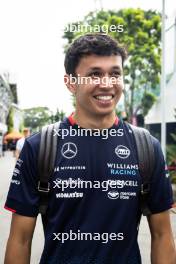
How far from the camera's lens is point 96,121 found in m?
1.93

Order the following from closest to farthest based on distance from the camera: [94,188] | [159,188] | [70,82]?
[94,188]
[159,188]
[70,82]

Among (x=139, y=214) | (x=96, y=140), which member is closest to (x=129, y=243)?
(x=139, y=214)

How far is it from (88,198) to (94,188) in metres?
0.05

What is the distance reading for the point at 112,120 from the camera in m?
1.95

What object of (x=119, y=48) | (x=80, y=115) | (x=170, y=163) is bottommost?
(x=170, y=163)

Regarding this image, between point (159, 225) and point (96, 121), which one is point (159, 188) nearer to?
point (159, 225)

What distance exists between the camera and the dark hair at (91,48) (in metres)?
1.94

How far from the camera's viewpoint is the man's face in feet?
6.30

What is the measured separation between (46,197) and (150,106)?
28379 millimetres

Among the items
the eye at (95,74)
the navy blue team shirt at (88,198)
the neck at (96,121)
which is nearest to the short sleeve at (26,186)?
the navy blue team shirt at (88,198)

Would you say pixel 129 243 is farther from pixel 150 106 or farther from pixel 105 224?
pixel 150 106

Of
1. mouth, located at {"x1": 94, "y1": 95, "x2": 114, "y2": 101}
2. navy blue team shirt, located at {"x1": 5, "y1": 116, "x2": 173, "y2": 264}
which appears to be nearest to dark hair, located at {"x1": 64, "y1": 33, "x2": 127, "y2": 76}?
mouth, located at {"x1": 94, "y1": 95, "x2": 114, "y2": 101}

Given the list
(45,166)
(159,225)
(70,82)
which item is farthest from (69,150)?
(159,225)

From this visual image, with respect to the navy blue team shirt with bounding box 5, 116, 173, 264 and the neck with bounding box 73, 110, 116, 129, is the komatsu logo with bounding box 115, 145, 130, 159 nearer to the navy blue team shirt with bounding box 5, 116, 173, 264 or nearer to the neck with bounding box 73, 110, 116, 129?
the navy blue team shirt with bounding box 5, 116, 173, 264
